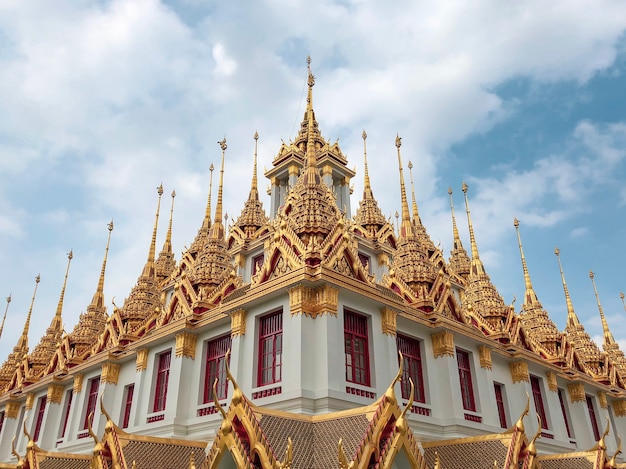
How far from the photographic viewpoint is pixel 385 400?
33.6 feet

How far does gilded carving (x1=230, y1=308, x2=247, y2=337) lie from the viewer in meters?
14.9

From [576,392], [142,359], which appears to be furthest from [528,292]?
[142,359]

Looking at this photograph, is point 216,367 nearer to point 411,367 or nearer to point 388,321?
Result: point 388,321

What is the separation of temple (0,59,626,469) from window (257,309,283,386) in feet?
0.14

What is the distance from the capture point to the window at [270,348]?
45.3 feet

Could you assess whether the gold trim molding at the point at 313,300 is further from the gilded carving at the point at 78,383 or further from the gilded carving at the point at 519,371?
the gilded carving at the point at 78,383

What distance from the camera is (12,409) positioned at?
89.2 feet

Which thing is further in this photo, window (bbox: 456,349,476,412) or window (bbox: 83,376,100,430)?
window (bbox: 83,376,100,430)

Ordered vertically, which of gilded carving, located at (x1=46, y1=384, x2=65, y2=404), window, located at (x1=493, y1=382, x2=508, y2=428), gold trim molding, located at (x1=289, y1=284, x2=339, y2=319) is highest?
gilded carving, located at (x1=46, y1=384, x2=65, y2=404)

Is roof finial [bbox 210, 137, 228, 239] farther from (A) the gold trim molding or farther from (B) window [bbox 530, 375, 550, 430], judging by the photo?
(B) window [bbox 530, 375, 550, 430]

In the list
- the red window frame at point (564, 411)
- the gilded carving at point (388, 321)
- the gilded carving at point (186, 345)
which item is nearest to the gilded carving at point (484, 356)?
the gilded carving at point (388, 321)

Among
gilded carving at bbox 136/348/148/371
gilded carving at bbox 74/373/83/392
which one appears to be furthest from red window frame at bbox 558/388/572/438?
gilded carving at bbox 74/373/83/392

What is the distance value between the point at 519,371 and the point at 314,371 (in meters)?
10.1

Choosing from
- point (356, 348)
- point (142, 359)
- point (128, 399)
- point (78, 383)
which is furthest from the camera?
point (78, 383)
